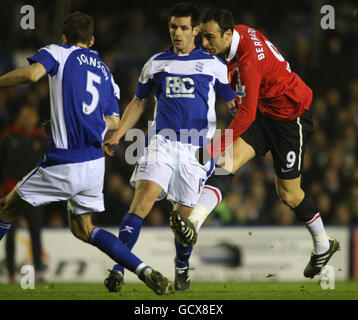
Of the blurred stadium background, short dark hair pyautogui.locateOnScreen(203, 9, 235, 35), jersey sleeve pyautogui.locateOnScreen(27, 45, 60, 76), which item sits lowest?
the blurred stadium background

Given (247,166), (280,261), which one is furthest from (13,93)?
(280,261)

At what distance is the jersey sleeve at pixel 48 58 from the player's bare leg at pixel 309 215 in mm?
2525

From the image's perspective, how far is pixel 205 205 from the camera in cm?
590

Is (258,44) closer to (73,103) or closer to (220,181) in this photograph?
(220,181)

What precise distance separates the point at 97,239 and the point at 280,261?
5.87 meters

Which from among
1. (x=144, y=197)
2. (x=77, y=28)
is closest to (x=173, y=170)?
(x=144, y=197)

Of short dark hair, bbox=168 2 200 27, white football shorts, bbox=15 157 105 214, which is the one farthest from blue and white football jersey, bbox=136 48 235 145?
white football shorts, bbox=15 157 105 214

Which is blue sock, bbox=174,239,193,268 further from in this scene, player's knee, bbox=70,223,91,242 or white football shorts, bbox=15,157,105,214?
white football shorts, bbox=15,157,105,214

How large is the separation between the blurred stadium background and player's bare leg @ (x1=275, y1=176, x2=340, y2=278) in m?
3.70

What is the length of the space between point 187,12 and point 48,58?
6.13 feet

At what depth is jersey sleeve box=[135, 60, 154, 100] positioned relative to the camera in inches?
265

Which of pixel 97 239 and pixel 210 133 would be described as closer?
pixel 97 239
